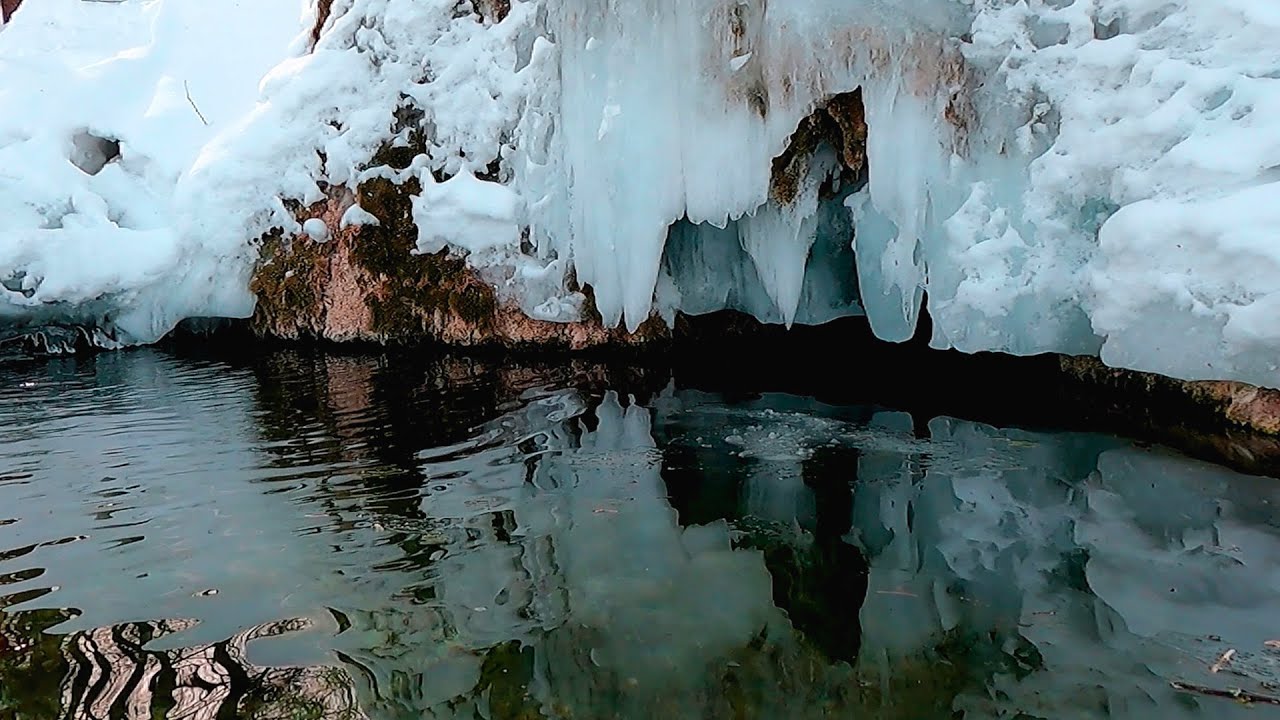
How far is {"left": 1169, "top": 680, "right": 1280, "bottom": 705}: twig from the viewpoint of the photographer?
10.3ft

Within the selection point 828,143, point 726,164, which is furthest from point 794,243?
point 726,164

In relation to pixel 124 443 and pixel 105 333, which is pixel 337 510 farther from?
pixel 105 333

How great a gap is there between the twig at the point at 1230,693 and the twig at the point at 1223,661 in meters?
0.15

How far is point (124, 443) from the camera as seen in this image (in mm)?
6984

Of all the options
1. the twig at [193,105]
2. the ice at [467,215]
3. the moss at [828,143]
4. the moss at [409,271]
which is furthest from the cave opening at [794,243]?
the twig at [193,105]

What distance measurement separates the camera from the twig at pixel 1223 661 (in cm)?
336

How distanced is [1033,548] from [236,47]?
14195 millimetres

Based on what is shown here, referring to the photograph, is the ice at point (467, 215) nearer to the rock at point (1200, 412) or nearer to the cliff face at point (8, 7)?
the rock at point (1200, 412)

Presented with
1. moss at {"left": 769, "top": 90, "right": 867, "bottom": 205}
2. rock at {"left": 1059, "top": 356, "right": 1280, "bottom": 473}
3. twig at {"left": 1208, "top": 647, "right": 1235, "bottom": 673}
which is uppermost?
moss at {"left": 769, "top": 90, "right": 867, "bottom": 205}

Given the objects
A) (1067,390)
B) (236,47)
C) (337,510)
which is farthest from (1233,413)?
(236,47)

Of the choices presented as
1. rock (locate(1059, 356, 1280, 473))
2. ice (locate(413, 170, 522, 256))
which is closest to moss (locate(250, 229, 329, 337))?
ice (locate(413, 170, 522, 256))

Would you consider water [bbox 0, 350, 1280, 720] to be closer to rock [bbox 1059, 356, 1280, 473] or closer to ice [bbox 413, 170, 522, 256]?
rock [bbox 1059, 356, 1280, 473]

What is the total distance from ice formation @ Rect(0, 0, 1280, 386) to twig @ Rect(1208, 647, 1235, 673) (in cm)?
270

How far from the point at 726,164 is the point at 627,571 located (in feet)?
15.9
